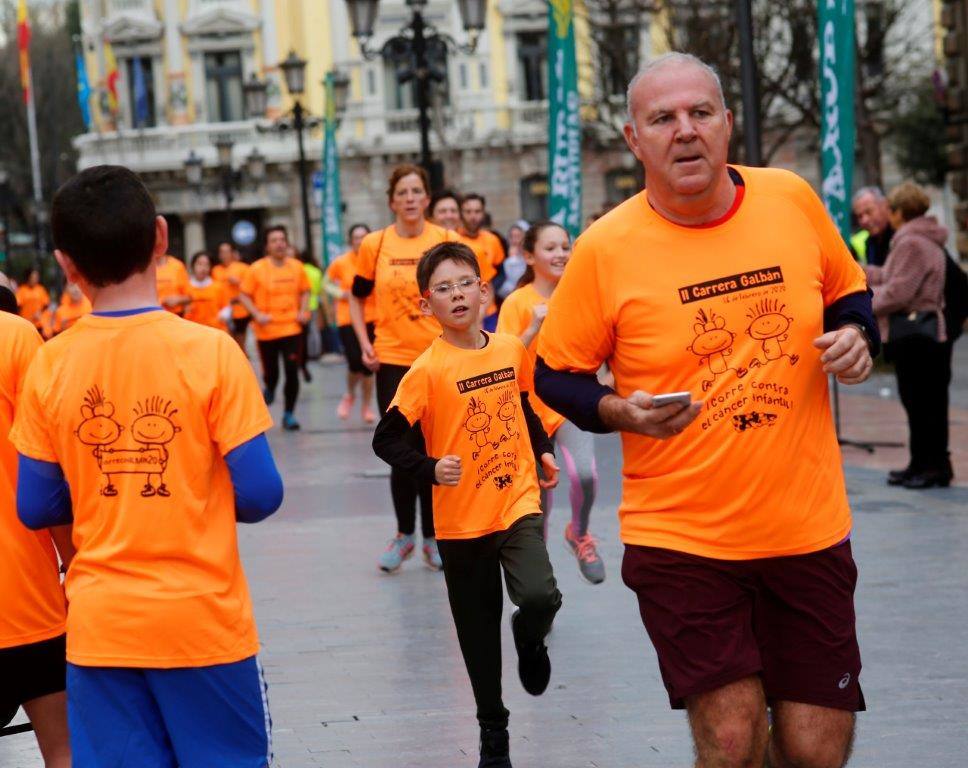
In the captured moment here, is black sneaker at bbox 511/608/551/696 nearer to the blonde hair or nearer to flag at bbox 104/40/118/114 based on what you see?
the blonde hair

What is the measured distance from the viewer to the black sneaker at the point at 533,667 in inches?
240

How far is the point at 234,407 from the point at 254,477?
6.1 inches

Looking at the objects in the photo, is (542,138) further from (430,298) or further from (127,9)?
(430,298)

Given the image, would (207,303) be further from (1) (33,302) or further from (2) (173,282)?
(1) (33,302)

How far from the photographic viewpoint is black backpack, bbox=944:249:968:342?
38.9 feet

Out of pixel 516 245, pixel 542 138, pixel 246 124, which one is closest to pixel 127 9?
pixel 246 124

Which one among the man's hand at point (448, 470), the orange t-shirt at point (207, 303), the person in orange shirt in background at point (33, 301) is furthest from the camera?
the person in orange shirt in background at point (33, 301)

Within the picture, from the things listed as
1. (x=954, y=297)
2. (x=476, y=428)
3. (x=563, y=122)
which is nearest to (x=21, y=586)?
(x=476, y=428)

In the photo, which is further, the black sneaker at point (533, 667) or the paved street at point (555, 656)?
the black sneaker at point (533, 667)

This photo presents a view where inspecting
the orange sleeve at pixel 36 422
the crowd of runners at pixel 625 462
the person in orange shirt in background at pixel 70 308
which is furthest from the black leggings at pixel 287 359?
the orange sleeve at pixel 36 422

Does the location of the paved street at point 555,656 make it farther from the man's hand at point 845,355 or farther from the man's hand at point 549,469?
the man's hand at point 845,355

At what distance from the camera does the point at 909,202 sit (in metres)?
11.9

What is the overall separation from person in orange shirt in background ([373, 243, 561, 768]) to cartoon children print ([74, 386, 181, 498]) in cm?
212

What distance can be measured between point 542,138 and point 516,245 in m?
38.8
